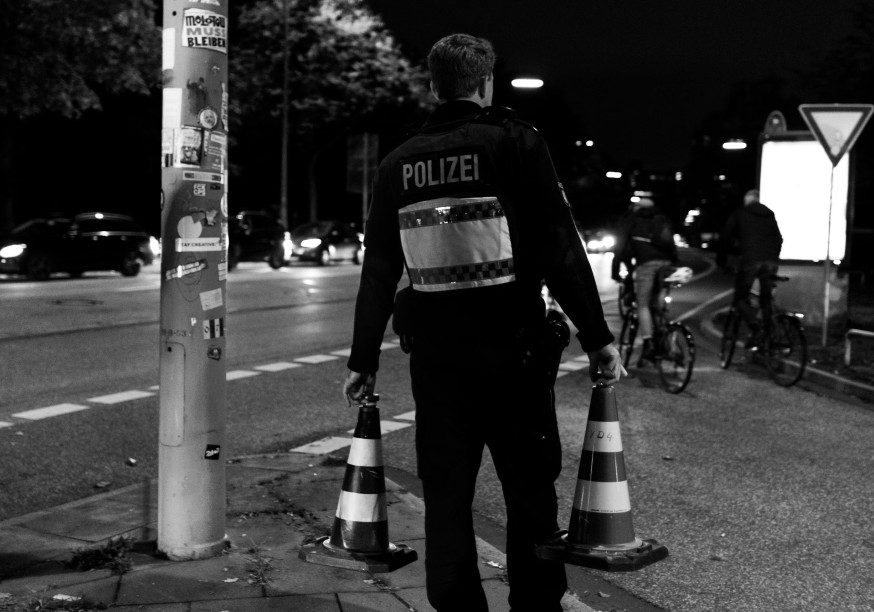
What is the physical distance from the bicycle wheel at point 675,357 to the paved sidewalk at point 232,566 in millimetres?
4782

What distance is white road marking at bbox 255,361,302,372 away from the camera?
11234 millimetres

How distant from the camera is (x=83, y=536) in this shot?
493 centimetres

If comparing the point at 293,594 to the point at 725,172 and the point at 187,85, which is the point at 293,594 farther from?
the point at 725,172

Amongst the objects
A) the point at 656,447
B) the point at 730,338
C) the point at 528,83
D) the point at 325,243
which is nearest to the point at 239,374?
the point at 656,447

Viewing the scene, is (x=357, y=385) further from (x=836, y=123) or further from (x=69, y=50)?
(x=69, y=50)

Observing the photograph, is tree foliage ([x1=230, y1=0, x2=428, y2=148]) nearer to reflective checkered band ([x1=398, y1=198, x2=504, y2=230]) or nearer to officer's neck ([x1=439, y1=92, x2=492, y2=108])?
officer's neck ([x1=439, y1=92, x2=492, y2=108])

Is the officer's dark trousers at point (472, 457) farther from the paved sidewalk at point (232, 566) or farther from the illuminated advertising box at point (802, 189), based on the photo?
the illuminated advertising box at point (802, 189)

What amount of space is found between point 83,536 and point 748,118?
94630 millimetres

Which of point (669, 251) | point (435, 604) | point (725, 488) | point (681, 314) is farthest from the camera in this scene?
point (681, 314)

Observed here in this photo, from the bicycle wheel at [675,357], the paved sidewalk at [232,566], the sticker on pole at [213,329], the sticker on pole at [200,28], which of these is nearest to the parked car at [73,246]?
the bicycle wheel at [675,357]

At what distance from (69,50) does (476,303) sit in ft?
91.4

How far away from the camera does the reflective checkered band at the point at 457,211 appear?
129 inches

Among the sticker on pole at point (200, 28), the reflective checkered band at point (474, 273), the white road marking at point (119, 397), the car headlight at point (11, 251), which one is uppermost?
the sticker on pole at point (200, 28)

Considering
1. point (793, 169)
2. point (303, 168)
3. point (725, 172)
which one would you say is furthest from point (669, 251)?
point (725, 172)
